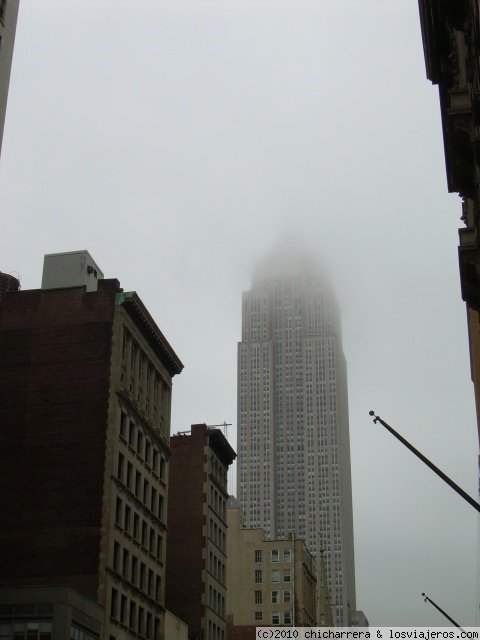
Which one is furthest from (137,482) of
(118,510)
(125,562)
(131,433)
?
(125,562)

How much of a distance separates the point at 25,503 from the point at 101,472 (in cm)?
552

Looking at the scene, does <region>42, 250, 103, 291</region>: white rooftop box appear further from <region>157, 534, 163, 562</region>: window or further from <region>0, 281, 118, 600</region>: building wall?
<region>157, 534, 163, 562</region>: window

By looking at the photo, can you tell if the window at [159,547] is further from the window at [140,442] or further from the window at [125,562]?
the window at [125,562]

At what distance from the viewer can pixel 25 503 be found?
65938mm

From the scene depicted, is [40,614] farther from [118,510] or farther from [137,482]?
[137,482]

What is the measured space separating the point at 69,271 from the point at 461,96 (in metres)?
49.6

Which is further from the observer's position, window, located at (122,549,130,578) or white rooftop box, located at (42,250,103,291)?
white rooftop box, located at (42,250,103,291)

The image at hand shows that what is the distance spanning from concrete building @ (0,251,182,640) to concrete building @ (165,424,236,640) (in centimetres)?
1306

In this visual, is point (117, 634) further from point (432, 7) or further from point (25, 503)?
point (432, 7)

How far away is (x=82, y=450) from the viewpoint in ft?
219

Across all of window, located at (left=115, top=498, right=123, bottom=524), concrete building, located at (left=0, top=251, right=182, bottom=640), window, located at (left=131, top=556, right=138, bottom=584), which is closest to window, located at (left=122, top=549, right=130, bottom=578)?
concrete building, located at (left=0, top=251, right=182, bottom=640)

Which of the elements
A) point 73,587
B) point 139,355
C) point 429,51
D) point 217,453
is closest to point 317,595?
point 217,453

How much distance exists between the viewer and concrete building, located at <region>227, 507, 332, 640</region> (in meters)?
139

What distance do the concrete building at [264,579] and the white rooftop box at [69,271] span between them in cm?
7320
